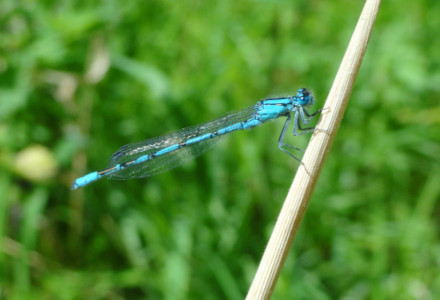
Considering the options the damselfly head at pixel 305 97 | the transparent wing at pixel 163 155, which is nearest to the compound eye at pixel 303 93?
the damselfly head at pixel 305 97

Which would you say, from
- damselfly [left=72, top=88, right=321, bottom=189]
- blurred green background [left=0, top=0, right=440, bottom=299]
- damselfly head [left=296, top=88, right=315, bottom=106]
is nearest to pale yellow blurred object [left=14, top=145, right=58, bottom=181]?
blurred green background [left=0, top=0, right=440, bottom=299]

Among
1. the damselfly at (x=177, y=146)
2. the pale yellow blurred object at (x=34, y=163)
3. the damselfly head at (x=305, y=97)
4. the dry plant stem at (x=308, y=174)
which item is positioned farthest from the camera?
the pale yellow blurred object at (x=34, y=163)

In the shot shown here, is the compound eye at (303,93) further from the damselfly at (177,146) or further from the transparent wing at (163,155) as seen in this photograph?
the transparent wing at (163,155)

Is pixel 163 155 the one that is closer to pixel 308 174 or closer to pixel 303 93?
pixel 303 93

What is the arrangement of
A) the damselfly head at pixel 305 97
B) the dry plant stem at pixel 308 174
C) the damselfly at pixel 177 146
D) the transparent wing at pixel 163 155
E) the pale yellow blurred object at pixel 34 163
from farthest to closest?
the pale yellow blurred object at pixel 34 163 → the transparent wing at pixel 163 155 → the damselfly at pixel 177 146 → the damselfly head at pixel 305 97 → the dry plant stem at pixel 308 174

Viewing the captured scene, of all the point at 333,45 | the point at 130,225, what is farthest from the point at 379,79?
the point at 130,225

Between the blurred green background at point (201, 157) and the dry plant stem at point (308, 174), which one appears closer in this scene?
the dry plant stem at point (308, 174)

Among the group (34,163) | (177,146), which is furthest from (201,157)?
(34,163)
